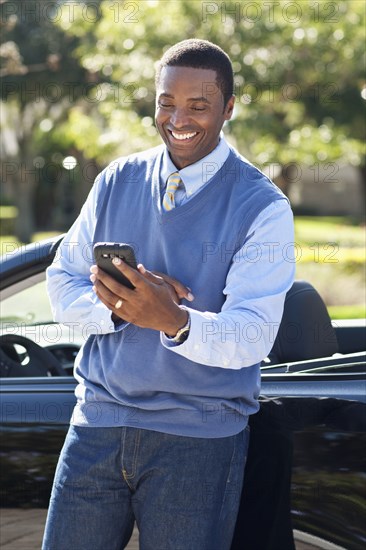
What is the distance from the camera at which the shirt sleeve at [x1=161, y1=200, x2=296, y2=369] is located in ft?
7.54

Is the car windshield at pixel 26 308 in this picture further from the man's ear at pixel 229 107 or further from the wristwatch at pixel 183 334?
the wristwatch at pixel 183 334

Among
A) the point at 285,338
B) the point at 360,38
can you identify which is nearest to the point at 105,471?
the point at 285,338

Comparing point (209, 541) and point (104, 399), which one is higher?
point (104, 399)

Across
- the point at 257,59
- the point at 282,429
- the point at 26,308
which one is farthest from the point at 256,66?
the point at 282,429

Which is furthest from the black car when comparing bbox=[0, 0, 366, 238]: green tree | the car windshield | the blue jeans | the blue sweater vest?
bbox=[0, 0, 366, 238]: green tree

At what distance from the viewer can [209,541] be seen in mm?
2408

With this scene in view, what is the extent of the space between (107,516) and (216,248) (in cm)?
67

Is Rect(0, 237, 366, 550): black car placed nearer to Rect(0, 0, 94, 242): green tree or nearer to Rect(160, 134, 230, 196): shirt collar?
Rect(160, 134, 230, 196): shirt collar

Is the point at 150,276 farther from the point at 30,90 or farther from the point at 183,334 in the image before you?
the point at 30,90

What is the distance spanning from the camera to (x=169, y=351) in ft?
7.79

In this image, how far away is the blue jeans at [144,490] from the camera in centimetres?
238

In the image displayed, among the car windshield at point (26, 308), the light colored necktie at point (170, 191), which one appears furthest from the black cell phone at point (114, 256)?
the car windshield at point (26, 308)

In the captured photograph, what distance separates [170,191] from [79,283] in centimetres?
32

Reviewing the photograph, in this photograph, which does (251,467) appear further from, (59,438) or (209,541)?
(59,438)
